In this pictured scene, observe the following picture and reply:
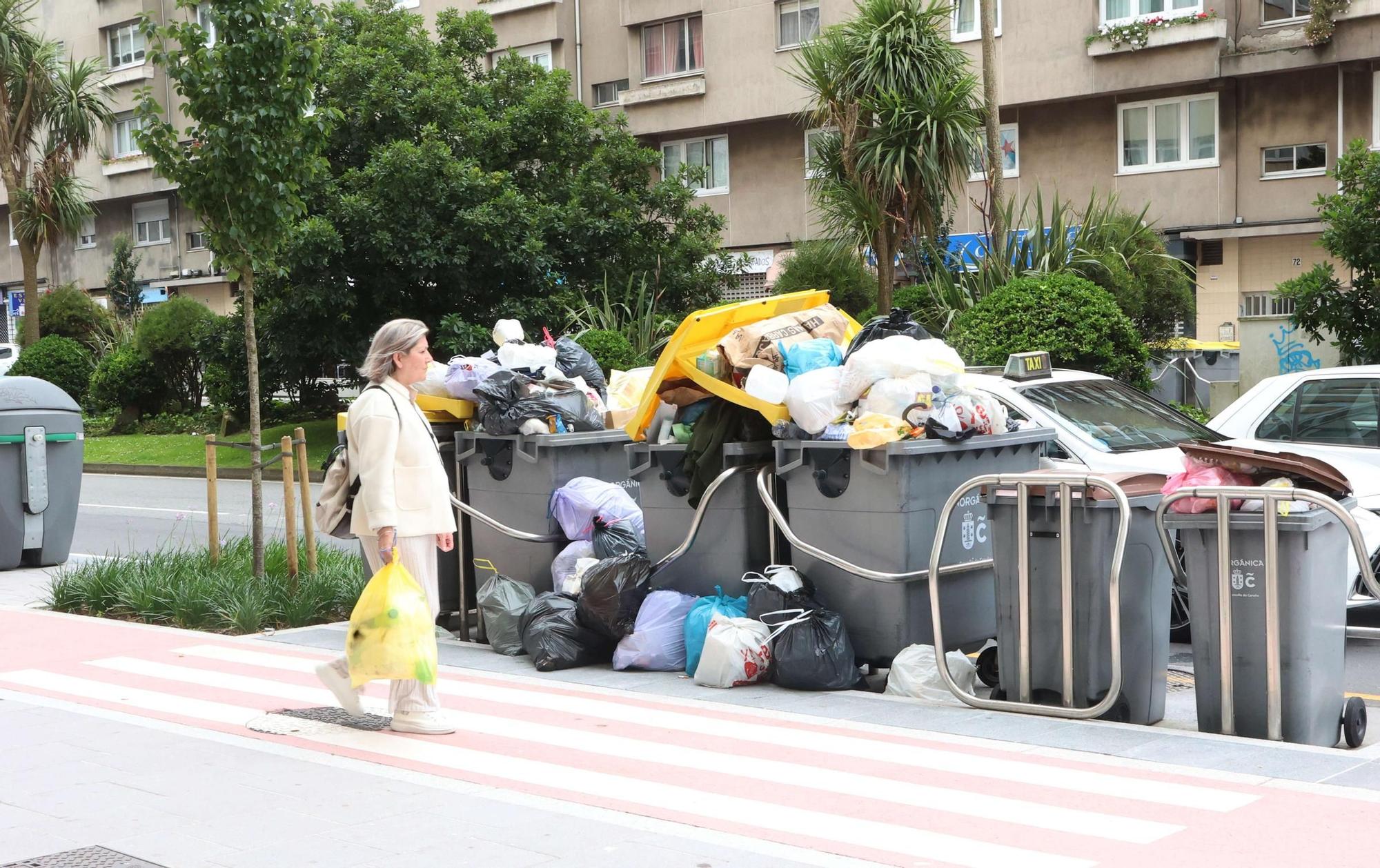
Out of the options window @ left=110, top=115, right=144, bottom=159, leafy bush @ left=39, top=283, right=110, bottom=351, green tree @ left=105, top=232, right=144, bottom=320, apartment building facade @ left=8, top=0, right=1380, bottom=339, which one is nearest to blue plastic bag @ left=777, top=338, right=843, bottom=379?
apartment building facade @ left=8, top=0, right=1380, bottom=339

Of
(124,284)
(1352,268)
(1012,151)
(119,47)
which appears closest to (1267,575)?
(1352,268)

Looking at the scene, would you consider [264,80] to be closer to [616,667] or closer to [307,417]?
[616,667]

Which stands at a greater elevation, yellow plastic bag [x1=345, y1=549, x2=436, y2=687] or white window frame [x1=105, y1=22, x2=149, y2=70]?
white window frame [x1=105, y1=22, x2=149, y2=70]

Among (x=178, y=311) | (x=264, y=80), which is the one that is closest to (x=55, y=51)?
(x=178, y=311)

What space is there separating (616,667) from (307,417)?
2401 cm

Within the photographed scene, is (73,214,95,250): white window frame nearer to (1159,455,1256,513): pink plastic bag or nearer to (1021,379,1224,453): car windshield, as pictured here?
(1021,379,1224,453): car windshield

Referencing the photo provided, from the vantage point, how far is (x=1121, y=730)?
19.3ft

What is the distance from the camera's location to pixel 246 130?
9578 millimetres

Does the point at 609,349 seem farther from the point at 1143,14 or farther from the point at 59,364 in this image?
the point at 59,364

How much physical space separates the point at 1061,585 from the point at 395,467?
9.60ft

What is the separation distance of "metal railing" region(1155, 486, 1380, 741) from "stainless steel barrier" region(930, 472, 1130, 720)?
0.35m

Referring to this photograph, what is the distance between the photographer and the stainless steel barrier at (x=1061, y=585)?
19.3 feet

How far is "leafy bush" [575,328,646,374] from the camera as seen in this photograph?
19438 mm

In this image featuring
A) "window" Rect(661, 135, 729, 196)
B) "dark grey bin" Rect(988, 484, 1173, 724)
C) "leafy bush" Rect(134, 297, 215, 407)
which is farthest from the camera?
"window" Rect(661, 135, 729, 196)
